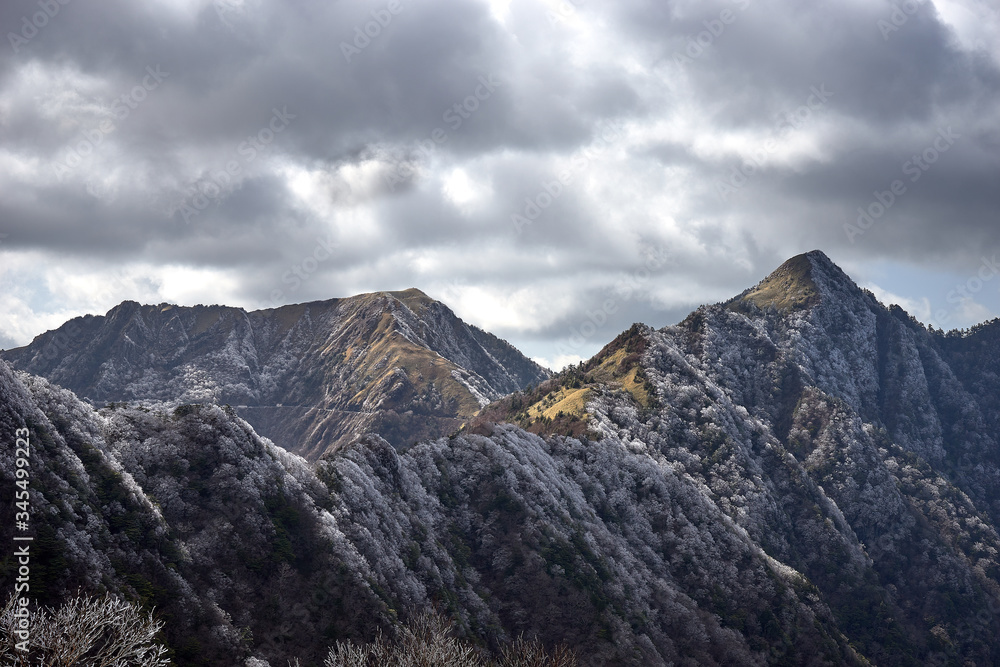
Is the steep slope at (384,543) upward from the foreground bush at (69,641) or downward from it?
upward

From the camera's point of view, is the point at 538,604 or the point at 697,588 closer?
the point at 538,604

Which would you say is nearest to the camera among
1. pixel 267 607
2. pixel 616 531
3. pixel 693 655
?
pixel 267 607

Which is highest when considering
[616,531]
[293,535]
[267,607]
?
[616,531]

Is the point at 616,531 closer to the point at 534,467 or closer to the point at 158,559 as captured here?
the point at 534,467

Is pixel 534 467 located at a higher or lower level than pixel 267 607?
higher

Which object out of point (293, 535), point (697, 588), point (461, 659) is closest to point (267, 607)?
point (293, 535)

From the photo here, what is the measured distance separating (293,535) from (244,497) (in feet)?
28.2

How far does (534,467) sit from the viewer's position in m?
162

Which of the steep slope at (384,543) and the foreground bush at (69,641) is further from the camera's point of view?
the steep slope at (384,543)

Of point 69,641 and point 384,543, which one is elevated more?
point 384,543

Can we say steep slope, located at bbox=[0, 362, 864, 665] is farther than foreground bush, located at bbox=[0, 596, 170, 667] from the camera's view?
Yes

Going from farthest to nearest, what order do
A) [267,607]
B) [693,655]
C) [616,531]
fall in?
[616,531], [693,655], [267,607]

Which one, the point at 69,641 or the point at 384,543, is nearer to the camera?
the point at 69,641

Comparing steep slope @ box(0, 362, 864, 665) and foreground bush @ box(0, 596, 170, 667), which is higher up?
steep slope @ box(0, 362, 864, 665)
